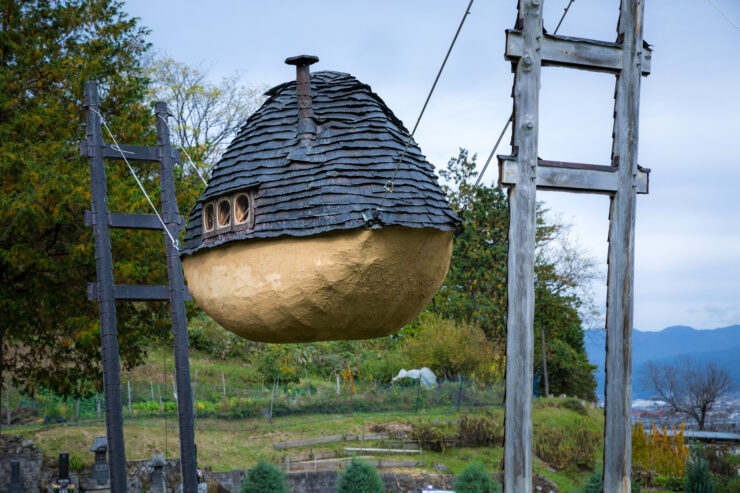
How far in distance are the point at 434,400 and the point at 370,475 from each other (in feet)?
35.9

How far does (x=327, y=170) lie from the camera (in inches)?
290

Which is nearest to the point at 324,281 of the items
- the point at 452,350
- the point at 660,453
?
the point at 660,453

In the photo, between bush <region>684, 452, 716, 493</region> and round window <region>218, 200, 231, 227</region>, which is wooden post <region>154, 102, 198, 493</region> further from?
bush <region>684, 452, 716, 493</region>

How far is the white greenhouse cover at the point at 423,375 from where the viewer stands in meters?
27.4

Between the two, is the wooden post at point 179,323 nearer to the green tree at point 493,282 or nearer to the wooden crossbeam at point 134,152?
the wooden crossbeam at point 134,152

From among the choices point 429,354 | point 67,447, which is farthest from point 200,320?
point 67,447

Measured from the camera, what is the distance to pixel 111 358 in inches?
405

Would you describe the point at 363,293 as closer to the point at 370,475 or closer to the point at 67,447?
the point at 370,475

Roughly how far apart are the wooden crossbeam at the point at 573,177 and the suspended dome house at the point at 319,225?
4.43 feet

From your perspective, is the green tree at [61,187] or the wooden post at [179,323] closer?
the wooden post at [179,323]

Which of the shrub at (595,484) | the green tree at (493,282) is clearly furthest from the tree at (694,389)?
the shrub at (595,484)

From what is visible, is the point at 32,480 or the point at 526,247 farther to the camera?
the point at 32,480

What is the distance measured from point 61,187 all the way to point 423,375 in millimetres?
15591

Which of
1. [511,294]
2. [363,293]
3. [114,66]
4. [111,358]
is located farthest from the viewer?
[114,66]
